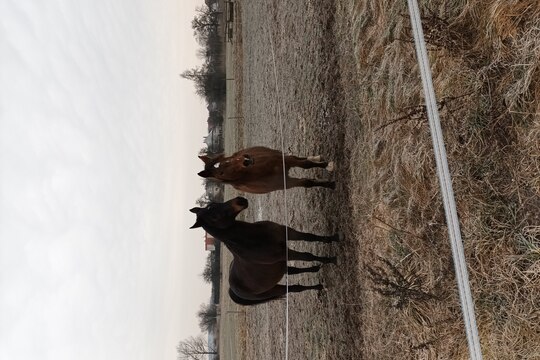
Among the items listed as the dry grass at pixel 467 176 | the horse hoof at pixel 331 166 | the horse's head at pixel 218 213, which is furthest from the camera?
the horse hoof at pixel 331 166

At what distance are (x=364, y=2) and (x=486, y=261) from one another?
335cm

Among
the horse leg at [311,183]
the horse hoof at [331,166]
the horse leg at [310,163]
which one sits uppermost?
the horse leg at [310,163]

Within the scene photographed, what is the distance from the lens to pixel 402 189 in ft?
13.7

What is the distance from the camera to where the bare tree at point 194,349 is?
44.7 meters

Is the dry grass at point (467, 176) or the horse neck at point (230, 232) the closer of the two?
the dry grass at point (467, 176)

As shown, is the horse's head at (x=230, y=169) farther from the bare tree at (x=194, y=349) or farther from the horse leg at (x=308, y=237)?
the bare tree at (x=194, y=349)

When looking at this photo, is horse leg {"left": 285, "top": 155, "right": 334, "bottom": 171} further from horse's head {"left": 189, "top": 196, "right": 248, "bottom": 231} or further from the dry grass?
the dry grass

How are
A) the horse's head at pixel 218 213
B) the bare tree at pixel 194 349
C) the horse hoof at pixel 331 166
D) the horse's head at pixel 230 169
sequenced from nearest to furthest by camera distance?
1. the horse's head at pixel 218 213
2. the horse's head at pixel 230 169
3. the horse hoof at pixel 331 166
4. the bare tree at pixel 194 349

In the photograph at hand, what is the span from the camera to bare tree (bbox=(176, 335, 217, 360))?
44.7 metres

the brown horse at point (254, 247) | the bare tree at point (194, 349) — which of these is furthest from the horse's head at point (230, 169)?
the bare tree at point (194, 349)

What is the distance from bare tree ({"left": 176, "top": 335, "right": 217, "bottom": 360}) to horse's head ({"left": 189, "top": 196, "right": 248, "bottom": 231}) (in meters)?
40.9

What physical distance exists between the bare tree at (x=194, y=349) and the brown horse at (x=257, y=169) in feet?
133

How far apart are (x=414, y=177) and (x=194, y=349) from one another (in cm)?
4547

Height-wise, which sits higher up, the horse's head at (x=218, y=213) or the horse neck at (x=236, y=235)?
the horse's head at (x=218, y=213)
